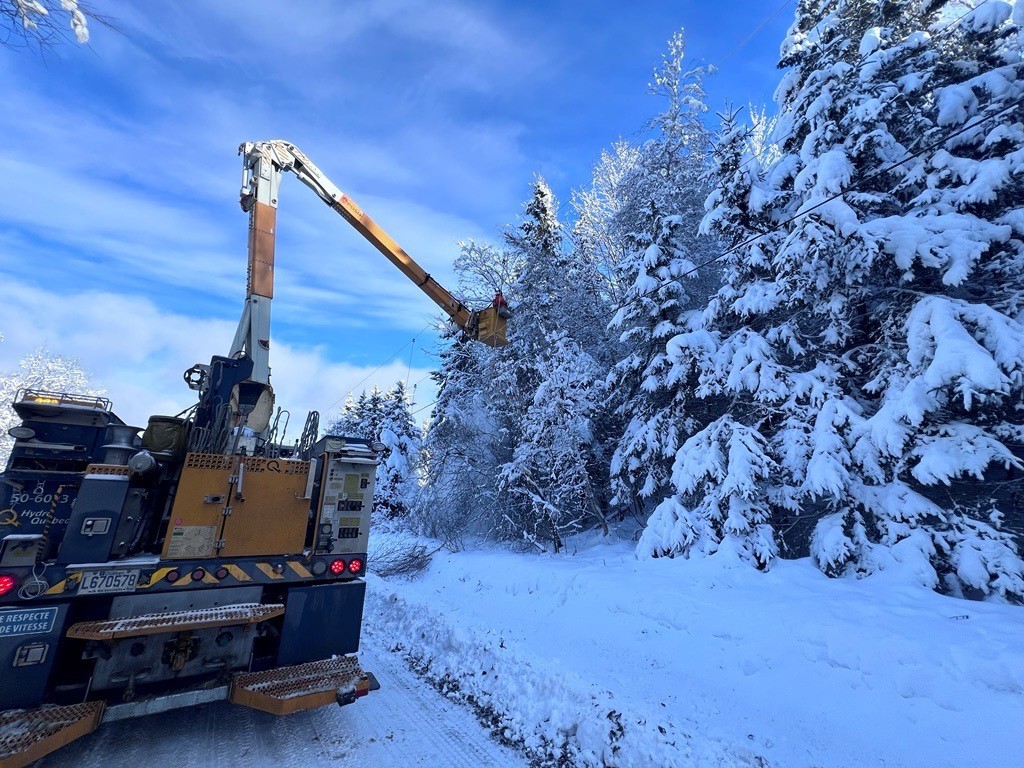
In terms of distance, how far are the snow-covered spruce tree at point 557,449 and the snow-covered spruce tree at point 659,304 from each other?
2.43 feet

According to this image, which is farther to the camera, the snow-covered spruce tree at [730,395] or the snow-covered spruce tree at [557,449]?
the snow-covered spruce tree at [557,449]

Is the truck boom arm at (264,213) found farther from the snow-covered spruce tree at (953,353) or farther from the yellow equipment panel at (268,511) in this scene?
the snow-covered spruce tree at (953,353)

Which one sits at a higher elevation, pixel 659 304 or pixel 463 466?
pixel 659 304

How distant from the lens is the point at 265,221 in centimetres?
750

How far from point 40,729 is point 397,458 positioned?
21.9 meters

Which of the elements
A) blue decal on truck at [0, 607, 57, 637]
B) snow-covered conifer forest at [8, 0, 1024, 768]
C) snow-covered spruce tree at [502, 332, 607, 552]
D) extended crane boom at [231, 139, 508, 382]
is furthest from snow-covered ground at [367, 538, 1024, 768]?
extended crane boom at [231, 139, 508, 382]

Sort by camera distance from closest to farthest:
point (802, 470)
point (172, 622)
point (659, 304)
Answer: point (172, 622) → point (802, 470) → point (659, 304)

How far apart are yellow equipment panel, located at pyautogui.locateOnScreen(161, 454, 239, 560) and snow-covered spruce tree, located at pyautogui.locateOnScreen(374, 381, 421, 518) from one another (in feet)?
33.9

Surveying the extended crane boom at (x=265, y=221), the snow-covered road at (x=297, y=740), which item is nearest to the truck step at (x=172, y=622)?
the snow-covered road at (x=297, y=740)

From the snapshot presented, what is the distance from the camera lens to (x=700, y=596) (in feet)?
20.0

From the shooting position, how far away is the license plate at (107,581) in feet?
11.0

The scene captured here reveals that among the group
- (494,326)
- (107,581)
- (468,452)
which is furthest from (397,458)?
(107,581)

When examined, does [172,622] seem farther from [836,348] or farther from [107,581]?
[836,348]

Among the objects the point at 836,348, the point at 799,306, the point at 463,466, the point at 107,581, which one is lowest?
the point at 107,581
